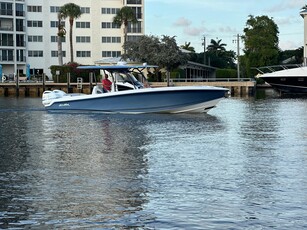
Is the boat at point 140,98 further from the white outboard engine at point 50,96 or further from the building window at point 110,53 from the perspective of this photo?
the building window at point 110,53

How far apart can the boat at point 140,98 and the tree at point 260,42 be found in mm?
62857

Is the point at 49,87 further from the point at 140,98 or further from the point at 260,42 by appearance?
the point at 140,98

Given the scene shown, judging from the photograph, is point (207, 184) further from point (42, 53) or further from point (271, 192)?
point (42, 53)

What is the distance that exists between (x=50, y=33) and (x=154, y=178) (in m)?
93.9

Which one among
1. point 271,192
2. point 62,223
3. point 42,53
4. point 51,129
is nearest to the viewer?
point 62,223

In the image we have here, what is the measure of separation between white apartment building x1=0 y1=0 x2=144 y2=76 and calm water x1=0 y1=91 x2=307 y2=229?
79.2 meters

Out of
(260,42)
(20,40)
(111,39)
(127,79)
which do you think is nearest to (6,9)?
(20,40)

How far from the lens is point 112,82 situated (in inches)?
1377

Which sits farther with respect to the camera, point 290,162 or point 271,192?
point 290,162

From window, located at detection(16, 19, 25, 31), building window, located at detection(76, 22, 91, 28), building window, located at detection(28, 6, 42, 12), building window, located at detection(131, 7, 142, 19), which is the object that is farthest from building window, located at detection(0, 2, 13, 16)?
building window, located at detection(131, 7, 142, 19)

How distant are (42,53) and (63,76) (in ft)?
68.7

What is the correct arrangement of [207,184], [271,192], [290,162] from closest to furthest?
[271,192] → [207,184] → [290,162]

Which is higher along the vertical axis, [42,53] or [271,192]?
[42,53]

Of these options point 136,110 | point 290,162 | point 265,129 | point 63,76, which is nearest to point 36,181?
→ point 290,162
